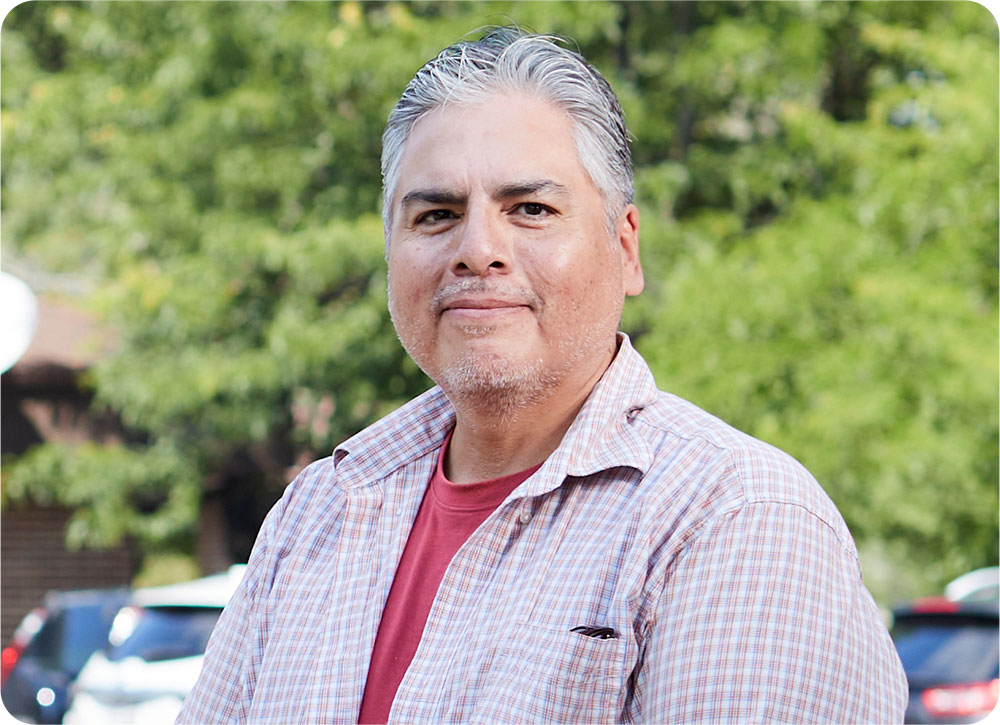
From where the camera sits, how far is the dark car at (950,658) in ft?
25.1

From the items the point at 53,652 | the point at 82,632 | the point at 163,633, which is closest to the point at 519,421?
the point at 163,633

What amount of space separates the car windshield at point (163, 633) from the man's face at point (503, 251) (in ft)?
22.9

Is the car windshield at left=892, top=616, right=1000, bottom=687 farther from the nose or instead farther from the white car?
the nose

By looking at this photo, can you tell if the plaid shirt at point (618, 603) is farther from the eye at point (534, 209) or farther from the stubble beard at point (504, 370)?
the eye at point (534, 209)

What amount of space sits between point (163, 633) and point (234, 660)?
691cm

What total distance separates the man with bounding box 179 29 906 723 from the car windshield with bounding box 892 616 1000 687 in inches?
253

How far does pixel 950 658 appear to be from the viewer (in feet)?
26.1

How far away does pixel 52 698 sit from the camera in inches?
428

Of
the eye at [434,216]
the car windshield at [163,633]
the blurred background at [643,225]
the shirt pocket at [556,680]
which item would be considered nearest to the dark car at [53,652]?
the blurred background at [643,225]

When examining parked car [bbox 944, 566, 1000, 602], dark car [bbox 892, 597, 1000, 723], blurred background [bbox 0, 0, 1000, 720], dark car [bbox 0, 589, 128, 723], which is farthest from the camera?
parked car [bbox 944, 566, 1000, 602]

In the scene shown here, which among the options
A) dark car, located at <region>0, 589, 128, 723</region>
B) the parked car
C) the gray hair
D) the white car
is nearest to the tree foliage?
dark car, located at <region>0, 589, 128, 723</region>

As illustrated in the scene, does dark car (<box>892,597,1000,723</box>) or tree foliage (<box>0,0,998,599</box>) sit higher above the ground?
tree foliage (<box>0,0,998,599</box>)

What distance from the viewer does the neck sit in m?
2.04

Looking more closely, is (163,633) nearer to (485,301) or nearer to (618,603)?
(485,301)
